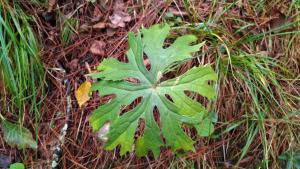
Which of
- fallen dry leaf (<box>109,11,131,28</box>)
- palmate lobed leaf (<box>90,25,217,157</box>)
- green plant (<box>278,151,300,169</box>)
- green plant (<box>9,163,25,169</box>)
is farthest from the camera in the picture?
fallen dry leaf (<box>109,11,131,28</box>)

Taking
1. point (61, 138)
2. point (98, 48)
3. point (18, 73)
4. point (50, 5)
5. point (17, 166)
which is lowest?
point (17, 166)

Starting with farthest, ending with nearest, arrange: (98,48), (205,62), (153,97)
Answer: (98,48) → (205,62) → (153,97)

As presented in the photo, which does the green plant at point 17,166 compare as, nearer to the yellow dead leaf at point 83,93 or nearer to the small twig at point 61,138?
the small twig at point 61,138

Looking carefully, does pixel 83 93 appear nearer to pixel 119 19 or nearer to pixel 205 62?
→ pixel 119 19

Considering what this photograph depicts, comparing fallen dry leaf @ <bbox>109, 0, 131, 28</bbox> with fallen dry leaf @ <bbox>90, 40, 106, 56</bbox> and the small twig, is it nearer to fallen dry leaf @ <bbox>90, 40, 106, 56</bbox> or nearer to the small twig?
fallen dry leaf @ <bbox>90, 40, 106, 56</bbox>

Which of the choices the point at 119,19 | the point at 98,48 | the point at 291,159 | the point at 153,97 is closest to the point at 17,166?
the point at 98,48

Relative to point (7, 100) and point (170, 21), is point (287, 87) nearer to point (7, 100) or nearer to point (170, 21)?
point (170, 21)

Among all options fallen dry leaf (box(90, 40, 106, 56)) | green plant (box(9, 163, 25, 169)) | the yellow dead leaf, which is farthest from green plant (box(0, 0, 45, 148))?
fallen dry leaf (box(90, 40, 106, 56))
